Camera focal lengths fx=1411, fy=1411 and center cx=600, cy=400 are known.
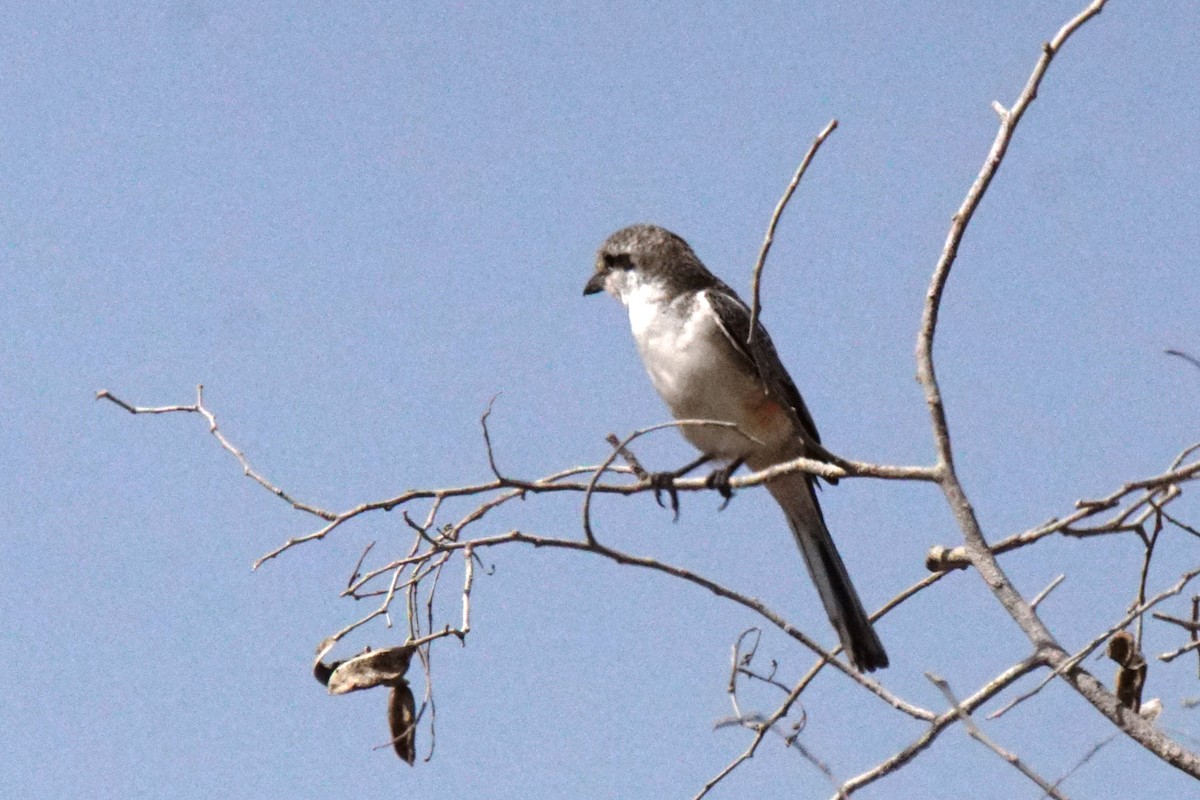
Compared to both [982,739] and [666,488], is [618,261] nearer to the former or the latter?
[666,488]

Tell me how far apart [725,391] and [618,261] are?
898 millimetres

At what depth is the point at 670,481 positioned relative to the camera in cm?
438

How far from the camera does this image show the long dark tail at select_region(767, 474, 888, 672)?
15.0 ft

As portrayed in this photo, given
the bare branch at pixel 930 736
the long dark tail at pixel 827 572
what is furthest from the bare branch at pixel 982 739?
the long dark tail at pixel 827 572

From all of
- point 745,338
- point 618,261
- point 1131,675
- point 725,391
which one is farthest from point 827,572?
point 1131,675

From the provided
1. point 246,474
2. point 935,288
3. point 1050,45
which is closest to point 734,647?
point 935,288

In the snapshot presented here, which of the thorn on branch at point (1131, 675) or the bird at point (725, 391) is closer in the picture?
the thorn on branch at point (1131, 675)

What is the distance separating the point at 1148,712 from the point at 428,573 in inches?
71.3

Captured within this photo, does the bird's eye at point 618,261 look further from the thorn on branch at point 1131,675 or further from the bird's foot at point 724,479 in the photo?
the thorn on branch at point 1131,675

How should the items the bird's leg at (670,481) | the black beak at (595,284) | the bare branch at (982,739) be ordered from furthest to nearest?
the black beak at (595,284) → the bird's leg at (670,481) → the bare branch at (982,739)

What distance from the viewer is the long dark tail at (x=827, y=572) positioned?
15.0ft

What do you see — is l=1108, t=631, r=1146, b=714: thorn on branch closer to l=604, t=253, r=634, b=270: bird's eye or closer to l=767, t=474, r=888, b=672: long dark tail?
l=767, t=474, r=888, b=672: long dark tail

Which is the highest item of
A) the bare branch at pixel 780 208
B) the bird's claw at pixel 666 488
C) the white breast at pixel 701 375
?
the white breast at pixel 701 375

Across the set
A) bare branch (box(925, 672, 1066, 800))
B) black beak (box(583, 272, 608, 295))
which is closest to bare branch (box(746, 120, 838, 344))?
bare branch (box(925, 672, 1066, 800))
